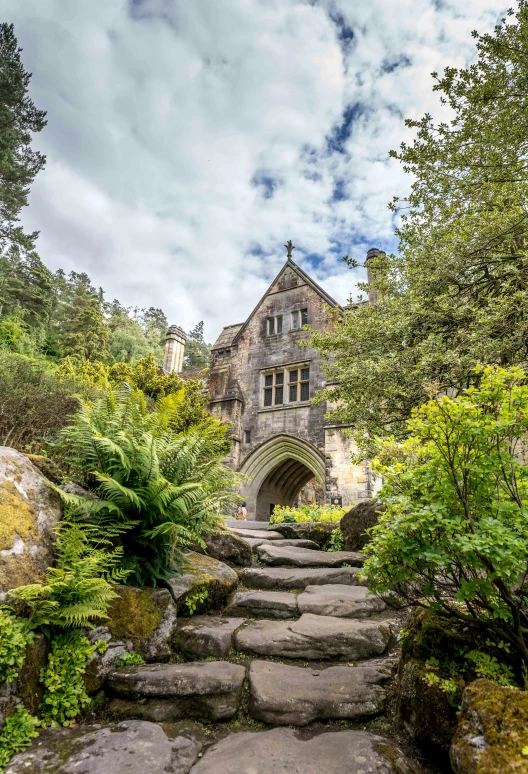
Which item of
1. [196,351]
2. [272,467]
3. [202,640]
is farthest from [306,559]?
[196,351]

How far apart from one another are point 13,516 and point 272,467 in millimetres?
13997

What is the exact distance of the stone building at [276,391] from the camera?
1574 centimetres

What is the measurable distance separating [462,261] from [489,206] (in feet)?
5.39

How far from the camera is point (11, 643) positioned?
2.26 metres

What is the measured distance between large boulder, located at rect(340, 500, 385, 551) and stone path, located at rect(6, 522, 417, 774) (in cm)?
186

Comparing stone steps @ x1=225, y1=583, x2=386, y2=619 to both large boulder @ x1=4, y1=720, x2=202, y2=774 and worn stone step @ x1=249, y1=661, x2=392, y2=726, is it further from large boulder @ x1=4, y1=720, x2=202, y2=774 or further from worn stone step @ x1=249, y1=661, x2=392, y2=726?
large boulder @ x1=4, y1=720, x2=202, y2=774

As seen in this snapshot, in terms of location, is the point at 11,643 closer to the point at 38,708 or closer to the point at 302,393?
the point at 38,708

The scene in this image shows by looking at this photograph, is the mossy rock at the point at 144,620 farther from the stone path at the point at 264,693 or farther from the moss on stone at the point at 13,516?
the moss on stone at the point at 13,516

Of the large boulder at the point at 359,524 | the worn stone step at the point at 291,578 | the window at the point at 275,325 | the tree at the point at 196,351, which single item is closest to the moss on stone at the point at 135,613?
the worn stone step at the point at 291,578

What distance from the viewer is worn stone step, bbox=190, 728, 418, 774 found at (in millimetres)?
1978

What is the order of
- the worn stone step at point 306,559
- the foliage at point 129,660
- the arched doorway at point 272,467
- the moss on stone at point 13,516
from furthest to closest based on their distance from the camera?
the arched doorway at point 272,467
the worn stone step at point 306,559
the foliage at point 129,660
the moss on stone at point 13,516

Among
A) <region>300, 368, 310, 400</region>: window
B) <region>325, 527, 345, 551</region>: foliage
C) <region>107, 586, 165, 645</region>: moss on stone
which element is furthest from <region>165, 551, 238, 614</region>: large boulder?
<region>300, 368, 310, 400</region>: window

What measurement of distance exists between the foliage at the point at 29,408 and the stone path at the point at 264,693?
12.0 ft

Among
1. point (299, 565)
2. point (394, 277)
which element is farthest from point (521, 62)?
point (299, 565)
